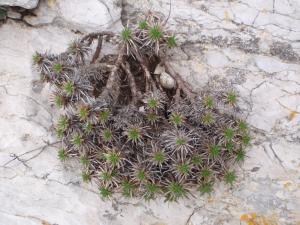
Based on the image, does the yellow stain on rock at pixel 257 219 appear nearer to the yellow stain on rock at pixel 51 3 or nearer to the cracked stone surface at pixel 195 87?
the cracked stone surface at pixel 195 87

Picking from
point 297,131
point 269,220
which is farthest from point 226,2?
point 269,220

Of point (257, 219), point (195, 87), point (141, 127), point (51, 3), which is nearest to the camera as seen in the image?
point (141, 127)

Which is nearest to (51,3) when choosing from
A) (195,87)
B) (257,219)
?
(195,87)

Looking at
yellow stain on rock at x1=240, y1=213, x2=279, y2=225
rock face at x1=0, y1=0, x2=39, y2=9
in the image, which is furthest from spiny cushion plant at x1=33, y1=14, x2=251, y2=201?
rock face at x1=0, y1=0, x2=39, y2=9

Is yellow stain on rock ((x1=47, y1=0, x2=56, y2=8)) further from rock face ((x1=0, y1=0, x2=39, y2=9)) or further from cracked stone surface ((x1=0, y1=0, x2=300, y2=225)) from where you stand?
rock face ((x1=0, y1=0, x2=39, y2=9))

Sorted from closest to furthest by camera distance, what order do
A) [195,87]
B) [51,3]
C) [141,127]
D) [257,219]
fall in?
[141,127], [257,219], [195,87], [51,3]

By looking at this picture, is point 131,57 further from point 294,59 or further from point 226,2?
point 294,59

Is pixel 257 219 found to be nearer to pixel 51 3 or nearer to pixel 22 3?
pixel 51 3
